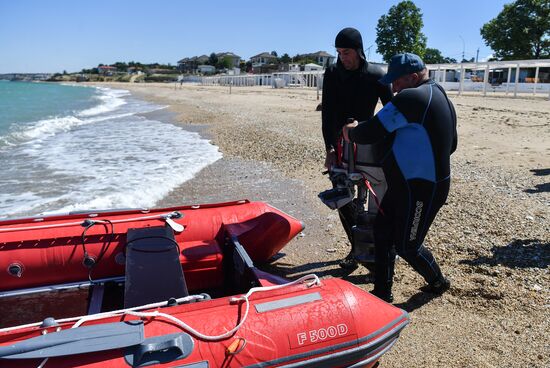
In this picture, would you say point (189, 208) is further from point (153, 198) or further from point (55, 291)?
point (153, 198)

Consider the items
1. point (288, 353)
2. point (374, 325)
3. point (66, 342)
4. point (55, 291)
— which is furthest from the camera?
point (55, 291)

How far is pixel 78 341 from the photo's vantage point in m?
1.93

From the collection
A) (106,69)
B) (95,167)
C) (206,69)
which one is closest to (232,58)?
(206,69)

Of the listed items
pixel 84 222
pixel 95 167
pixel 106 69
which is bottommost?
pixel 95 167

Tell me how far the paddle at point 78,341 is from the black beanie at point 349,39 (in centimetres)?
240

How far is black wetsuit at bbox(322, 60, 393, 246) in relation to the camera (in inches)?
142

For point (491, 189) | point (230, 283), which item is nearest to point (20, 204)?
point (230, 283)

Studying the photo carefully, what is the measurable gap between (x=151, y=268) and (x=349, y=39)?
2.10 metres

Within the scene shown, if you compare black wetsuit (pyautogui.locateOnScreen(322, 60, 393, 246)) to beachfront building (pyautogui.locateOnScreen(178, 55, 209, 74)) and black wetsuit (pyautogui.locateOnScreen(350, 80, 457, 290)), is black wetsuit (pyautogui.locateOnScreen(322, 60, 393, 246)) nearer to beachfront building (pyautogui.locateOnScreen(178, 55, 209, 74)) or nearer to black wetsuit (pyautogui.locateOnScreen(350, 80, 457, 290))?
black wetsuit (pyautogui.locateOnScreen(350, 80, 457, 290))

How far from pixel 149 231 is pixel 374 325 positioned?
1680 mm

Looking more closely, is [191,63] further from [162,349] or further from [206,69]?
[162,349]

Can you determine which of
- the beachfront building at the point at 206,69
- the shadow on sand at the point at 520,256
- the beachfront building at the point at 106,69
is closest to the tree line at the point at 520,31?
the shadow on sand at the point at 520,256

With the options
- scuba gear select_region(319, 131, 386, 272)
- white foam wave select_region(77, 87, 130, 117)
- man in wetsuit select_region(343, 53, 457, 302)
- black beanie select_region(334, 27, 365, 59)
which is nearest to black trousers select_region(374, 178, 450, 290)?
man in wetsuit select_region(343, 53, 457, 302)

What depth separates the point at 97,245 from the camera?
10.7 feet
